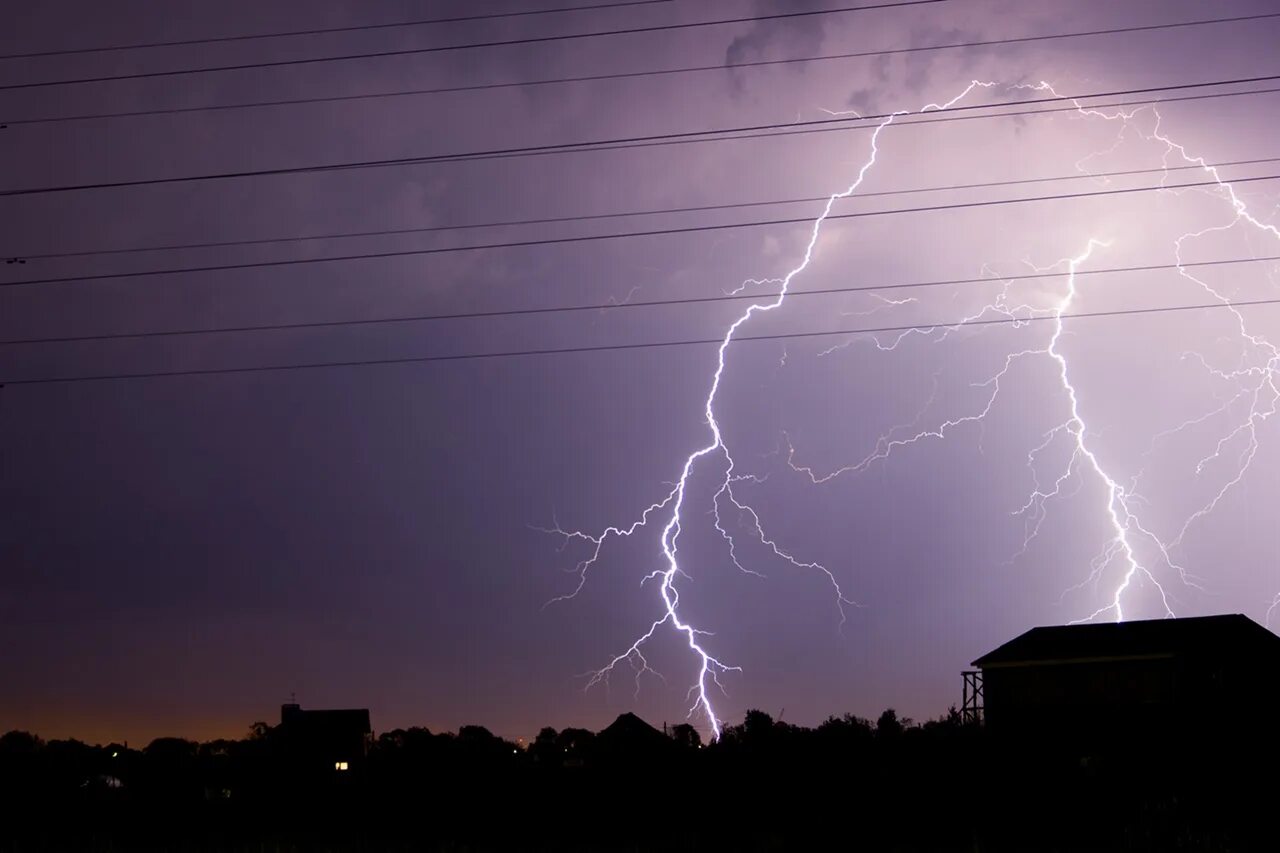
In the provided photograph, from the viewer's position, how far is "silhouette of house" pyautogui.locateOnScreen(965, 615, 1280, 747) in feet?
105

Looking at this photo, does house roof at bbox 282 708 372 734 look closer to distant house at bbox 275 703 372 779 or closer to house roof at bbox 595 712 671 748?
distant house at bbox 275 703 372 779

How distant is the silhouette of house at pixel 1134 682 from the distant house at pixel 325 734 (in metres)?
29.4

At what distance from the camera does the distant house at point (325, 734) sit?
54531 millimetres

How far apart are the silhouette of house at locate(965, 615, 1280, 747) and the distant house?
29358mm

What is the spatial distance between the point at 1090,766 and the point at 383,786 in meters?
16.2

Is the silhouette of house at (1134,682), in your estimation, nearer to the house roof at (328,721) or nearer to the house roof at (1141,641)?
the house roof at (1141,641)

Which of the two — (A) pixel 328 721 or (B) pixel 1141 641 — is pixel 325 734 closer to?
(A) pixel 328 721

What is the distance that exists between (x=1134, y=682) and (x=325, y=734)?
118 feet

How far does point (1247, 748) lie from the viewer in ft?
88.3

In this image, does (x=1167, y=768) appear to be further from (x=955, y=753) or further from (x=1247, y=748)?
(x=955, y=753)

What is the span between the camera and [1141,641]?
112 ft

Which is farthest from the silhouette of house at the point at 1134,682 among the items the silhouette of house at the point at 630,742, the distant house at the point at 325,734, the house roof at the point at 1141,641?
the distant house at the point at 325,734

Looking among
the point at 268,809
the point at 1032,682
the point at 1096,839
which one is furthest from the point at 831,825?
the point at 1032,682

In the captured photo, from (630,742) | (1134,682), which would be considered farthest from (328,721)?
(1134,682)
